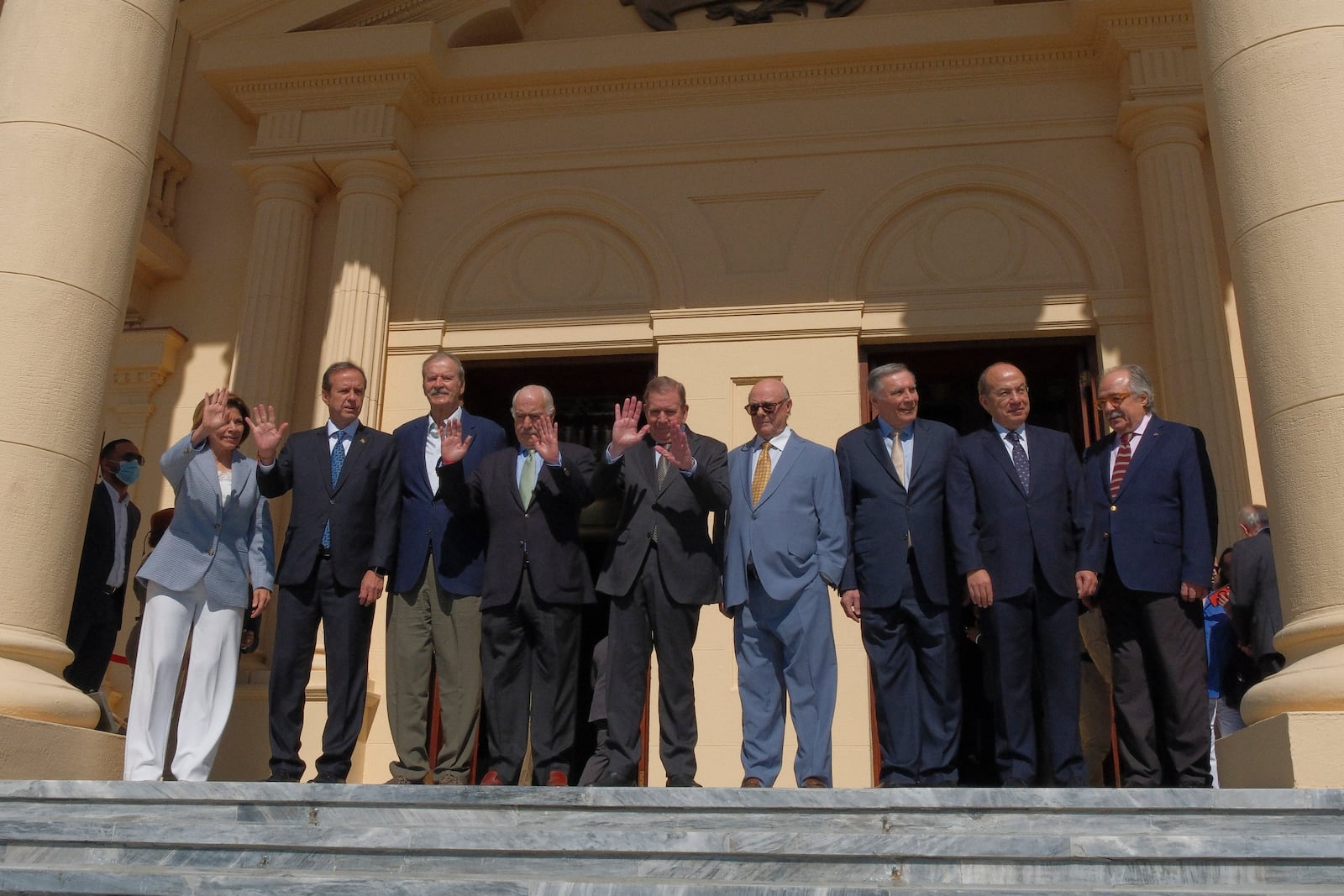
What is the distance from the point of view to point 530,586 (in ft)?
19.2

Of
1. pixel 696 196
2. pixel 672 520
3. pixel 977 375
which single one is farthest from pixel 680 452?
pixel 977 375

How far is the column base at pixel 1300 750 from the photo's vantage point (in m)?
4.53

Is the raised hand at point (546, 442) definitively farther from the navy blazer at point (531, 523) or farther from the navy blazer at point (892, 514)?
the navy blazer at point (892, 514)

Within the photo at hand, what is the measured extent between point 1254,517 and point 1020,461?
248 centimetres

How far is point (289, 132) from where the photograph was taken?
1016cm

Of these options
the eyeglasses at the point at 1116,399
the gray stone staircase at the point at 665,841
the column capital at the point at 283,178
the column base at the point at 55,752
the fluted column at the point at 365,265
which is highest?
the column capital at the point at 283,178

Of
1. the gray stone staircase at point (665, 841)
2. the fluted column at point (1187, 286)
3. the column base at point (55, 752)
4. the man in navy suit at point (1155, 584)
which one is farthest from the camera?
the fluted column at point (1187, 286)

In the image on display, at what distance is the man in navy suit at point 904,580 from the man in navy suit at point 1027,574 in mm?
129

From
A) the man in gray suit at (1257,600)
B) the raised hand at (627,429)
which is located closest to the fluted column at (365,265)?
the raised hand at (627,429)

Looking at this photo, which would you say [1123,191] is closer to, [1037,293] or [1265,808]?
[1037,293]

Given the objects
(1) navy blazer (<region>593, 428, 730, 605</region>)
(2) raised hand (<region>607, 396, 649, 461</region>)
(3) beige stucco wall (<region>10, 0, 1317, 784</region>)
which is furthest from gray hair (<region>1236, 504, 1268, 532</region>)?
(2) raised hand (<region>607, 396, 649, 461</region>)

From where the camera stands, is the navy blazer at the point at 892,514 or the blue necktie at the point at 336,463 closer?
the navy blazer at the point at 892,514

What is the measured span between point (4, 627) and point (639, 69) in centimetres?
627

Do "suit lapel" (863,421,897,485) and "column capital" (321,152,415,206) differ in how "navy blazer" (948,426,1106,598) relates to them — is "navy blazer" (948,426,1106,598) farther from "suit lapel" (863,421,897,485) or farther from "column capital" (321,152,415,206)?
"column capital" (321,152,415,206)
